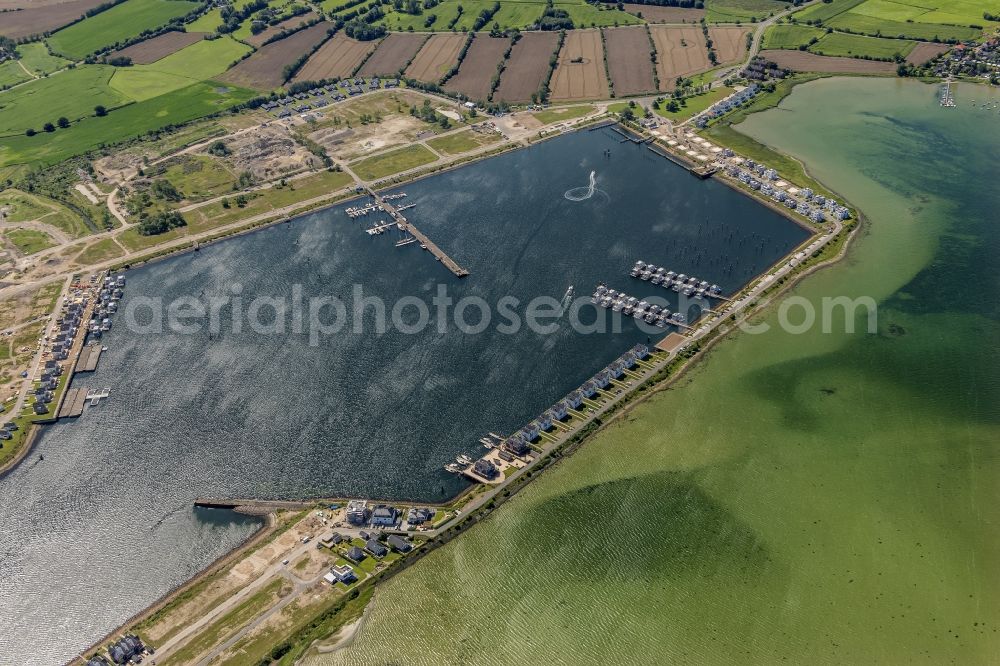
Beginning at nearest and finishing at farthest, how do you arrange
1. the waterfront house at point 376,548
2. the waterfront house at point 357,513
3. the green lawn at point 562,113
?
the waterfront house at point 376,548 → the waterfront house at point 357,513 → the green lawn at point 562,113

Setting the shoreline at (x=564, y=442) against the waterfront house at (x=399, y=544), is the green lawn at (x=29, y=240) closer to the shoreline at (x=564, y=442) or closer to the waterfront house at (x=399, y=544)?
the shoreline at (x=564, y=442)

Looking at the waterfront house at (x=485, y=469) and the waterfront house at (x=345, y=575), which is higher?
the waterfront house at (x=485, y=469)

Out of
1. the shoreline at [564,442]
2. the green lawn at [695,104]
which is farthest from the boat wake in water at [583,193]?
the green lawn at [695,104]

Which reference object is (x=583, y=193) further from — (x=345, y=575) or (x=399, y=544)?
(x=345, y=575)

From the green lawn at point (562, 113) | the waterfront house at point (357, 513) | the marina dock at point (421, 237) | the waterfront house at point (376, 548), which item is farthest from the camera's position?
the green lawn at point (562, 113)

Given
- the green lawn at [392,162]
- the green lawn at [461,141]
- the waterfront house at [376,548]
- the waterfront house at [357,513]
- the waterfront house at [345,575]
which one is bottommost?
the waterfront house at [345,575]

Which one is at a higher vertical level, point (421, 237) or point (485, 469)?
point (421, 237)

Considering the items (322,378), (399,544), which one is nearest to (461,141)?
(322,378)

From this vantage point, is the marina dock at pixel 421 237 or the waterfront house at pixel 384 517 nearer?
the waterfront house at pixel 384 517
